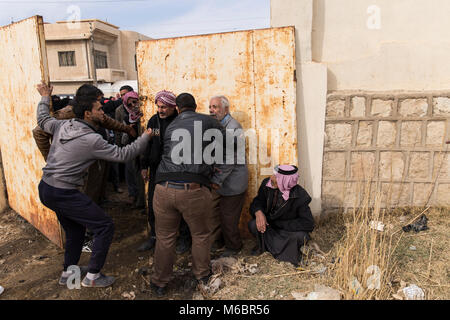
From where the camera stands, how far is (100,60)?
81.3 ft

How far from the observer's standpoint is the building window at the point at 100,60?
2400 centimetres

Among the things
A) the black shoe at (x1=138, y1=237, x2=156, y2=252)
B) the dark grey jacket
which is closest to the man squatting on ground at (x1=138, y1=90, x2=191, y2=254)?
the black shoe at (x1=138, y1=237, x2=156, y2=252)

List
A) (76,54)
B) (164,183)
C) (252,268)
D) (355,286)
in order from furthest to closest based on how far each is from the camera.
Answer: (76,54)
(252,268)
(164,183)
(355,286)

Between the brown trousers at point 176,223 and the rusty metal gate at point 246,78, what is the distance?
1.13 meters

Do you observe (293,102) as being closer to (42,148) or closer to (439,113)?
(439,113)

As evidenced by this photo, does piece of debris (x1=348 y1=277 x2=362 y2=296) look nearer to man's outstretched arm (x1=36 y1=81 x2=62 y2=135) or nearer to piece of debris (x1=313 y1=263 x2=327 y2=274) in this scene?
piece of debris (x1=313 y1=263 x2=327 y2=274)

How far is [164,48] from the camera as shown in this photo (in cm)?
376

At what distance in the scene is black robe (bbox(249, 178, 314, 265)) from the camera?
3260 mm

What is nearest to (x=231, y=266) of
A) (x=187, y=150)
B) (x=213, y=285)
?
(x=213, y=285)

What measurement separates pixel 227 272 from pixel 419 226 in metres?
2.26

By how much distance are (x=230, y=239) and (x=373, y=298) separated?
1512mm

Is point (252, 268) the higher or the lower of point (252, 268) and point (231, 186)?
the lower

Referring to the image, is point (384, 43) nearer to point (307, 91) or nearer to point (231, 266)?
point (307, 91)

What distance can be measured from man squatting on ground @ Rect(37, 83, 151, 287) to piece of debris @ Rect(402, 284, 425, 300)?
2.54 meters
